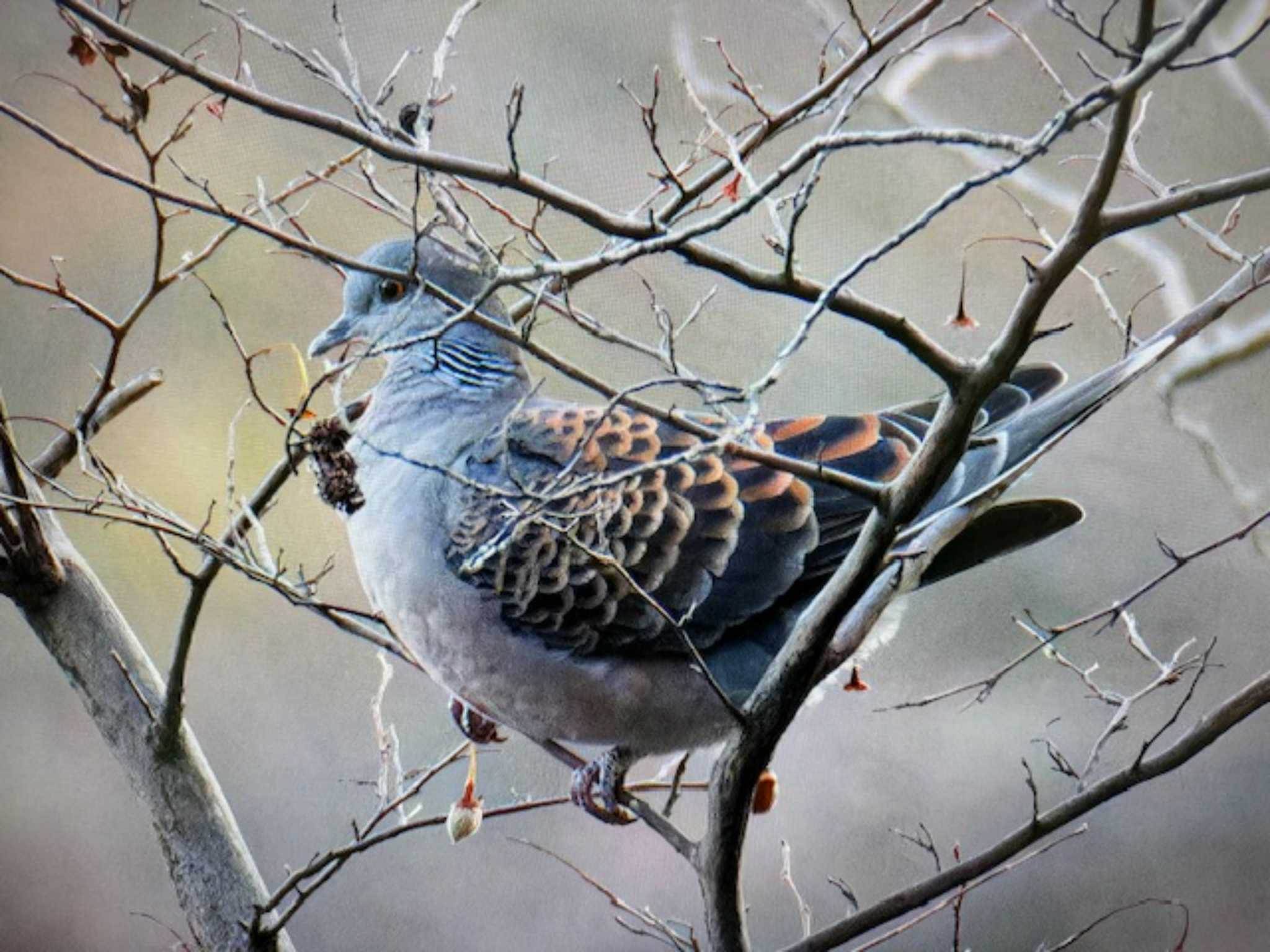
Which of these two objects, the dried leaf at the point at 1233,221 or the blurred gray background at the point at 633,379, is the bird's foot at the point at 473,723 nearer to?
the blurred gray background at the point at 633,379

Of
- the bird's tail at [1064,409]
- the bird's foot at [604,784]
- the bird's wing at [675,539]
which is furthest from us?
the bird's foot at [604,784]

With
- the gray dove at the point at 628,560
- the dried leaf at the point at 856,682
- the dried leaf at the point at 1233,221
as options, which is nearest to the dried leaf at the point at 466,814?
the gray dove at the point at 628,560

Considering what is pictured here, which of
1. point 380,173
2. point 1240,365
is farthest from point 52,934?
point 1240,365

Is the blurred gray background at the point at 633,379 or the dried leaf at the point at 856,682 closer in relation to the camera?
the dried leaf at the point at 856,682

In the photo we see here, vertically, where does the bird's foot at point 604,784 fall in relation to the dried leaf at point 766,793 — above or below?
below

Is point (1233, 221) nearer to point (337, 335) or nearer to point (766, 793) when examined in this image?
point (766, 793)

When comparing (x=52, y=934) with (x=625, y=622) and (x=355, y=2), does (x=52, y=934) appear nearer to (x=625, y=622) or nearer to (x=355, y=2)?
(x=625, y=622)

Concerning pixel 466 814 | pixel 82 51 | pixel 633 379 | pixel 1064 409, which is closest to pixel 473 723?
pixel 466 814

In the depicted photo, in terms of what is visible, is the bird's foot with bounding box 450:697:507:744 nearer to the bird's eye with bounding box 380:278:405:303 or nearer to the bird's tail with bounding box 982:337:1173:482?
the bird's eye with bounding box 380:278:405:303
